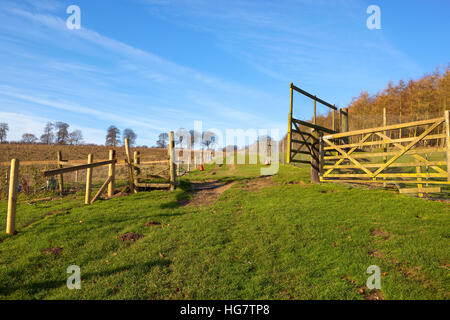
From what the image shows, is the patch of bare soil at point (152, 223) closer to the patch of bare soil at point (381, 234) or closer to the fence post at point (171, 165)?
the fence post at point (171, 165)

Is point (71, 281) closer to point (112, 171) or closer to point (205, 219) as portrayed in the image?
point (205, 219)

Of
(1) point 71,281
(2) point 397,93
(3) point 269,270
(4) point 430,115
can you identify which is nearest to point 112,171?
(1) point 71,281

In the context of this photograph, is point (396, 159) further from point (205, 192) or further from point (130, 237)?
point (130, 237)

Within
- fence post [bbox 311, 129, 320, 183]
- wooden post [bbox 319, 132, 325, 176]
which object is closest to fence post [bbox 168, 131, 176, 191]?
fence post [bbox 311, 129, 320, 183]

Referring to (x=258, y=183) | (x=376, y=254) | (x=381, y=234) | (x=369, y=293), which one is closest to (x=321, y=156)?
(x=258, y=183)

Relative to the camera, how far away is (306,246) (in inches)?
235

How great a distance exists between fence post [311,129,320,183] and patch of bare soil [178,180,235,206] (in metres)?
4.76

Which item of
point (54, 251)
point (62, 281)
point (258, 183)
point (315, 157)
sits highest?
point (315, 157)

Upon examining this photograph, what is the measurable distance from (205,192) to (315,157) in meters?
6.33

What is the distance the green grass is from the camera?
4391mm

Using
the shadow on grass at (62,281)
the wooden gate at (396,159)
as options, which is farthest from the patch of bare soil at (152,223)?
the wooden gate at (396,159)

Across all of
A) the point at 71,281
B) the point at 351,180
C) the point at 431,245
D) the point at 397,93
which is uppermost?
the point at 397,93

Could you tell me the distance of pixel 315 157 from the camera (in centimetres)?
1316

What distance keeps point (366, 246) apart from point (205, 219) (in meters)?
4.81
